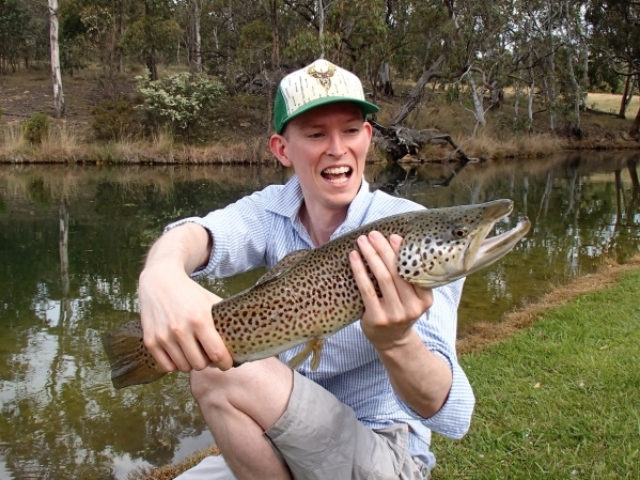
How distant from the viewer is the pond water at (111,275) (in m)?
4.95

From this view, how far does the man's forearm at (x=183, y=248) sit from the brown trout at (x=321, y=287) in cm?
32

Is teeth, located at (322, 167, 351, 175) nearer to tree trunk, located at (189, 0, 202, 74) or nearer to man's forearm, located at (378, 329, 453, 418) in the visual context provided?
man's forearm, located at (378, 329, 453, 418)

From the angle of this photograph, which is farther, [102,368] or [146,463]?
[102,368]

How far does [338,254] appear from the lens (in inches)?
94.5

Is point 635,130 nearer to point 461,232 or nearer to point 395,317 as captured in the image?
point 461,232

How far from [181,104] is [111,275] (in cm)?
2127

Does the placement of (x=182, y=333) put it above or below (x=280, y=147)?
below

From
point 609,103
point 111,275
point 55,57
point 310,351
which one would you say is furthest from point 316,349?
point 609,103

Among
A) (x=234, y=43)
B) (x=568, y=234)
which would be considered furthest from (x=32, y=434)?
(x=234, y=43)

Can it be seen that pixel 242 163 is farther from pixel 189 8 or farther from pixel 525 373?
pixel 525 373

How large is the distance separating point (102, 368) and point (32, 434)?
1230 millimetres

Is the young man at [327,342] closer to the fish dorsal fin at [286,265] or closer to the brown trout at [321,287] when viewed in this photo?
the brown trout at [321,287]

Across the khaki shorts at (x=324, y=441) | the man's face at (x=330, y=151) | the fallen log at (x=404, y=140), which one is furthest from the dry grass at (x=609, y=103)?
the khaki shorts at (x=324, y=441)

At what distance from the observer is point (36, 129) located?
25203mm
